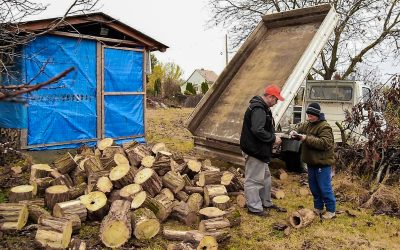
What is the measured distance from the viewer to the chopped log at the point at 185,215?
5.14 meters

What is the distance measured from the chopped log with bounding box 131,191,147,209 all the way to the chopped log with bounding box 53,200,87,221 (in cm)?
65

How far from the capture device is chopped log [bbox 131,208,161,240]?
456 cm

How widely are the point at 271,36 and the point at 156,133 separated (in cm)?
657

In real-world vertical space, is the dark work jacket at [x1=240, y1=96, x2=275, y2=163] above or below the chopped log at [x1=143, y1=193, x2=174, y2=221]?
above

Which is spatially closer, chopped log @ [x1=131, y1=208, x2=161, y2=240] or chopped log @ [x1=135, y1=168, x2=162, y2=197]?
chopped log @ [x1=131, y1=208, x2=161, y2=240]

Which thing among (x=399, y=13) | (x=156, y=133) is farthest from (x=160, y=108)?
(x=399, y=13)

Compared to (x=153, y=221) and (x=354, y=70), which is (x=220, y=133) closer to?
(x=153, y=221)

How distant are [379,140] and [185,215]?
3935 mm

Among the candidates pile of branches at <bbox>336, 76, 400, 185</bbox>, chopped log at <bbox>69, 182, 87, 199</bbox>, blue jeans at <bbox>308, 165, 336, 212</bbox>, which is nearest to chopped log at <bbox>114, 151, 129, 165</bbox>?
chopped log at <bbox>69, 182, 87, 199</bbox>

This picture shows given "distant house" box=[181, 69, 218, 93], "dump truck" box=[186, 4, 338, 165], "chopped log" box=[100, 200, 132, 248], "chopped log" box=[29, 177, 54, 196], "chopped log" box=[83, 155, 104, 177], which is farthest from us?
"distant house" box=[181, 69, 218, 93]

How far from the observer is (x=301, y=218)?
5105 millimetres

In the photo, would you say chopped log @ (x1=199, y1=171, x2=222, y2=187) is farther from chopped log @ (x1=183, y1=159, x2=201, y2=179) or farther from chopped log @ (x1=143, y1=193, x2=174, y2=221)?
chopped log @ (x1=143, y1=193, x2=174, y2=221)

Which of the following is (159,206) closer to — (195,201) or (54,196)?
(195,201)

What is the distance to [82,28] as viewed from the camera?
8.97 m
